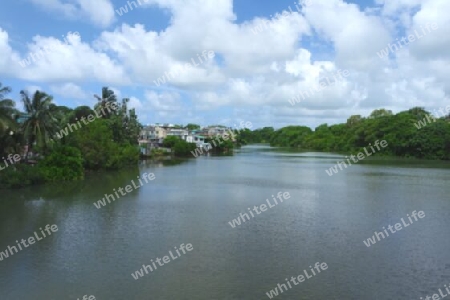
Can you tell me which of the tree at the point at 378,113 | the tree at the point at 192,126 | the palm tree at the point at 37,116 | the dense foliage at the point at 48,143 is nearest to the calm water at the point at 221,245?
the dense foliage at the point at 48,143

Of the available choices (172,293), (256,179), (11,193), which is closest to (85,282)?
(172,293)

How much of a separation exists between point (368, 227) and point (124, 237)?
1026cm

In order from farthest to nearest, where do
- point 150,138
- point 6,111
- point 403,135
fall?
point 150,138 < point 403,135 < point 6,111

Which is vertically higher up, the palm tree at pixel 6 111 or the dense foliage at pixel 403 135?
the palm tree at pixel 6 111

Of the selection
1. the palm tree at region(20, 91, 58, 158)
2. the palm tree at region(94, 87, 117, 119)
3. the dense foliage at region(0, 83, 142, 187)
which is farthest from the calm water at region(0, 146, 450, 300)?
the palm tree at region(94, 87, 117, 119)

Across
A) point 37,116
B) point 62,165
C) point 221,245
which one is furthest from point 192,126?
point 221,245

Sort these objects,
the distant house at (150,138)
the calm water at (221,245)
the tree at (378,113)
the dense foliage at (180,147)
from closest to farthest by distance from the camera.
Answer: the calm water at (221,245) < the distant house at (150,138) < the dense foliage at (180,147) < the tree at (378,113)

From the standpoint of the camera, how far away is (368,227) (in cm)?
1830

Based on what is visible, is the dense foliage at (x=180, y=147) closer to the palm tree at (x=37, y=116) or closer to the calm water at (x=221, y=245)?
the palm tree at (x=37, y=116)

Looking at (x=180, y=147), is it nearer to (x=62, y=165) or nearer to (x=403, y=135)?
(x=403, y=135)

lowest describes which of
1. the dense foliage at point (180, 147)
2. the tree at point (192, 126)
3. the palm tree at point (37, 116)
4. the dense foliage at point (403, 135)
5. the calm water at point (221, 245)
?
the dense foliage at point (403, 135)

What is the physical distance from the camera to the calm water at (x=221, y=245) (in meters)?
11.3

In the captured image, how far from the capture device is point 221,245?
15344 millimetres

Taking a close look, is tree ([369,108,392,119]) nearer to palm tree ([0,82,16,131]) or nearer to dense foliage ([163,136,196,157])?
dense foliage ([163,136,196,157])
